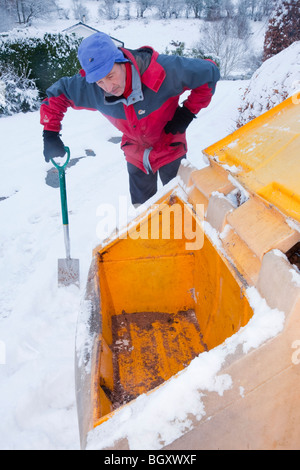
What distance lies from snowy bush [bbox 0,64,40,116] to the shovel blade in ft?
24.7

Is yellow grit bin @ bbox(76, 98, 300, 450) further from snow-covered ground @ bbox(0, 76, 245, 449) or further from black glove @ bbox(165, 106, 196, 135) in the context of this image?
black glove @ bbox(165, 106, 196, 135)

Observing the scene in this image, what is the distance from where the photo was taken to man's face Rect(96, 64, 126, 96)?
1.98m

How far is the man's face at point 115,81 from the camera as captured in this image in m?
1.98

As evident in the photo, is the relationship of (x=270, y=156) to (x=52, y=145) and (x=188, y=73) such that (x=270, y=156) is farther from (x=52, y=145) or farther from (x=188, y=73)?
(x=52, y=145)

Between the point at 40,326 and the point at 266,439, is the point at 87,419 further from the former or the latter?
the point at 40,326

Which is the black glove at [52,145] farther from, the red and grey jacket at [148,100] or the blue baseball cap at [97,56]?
the blue baseball cap at [97,56]

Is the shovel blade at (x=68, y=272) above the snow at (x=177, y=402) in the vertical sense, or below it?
below

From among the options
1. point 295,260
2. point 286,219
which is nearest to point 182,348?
point 295,260

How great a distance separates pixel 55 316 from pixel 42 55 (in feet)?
32.8

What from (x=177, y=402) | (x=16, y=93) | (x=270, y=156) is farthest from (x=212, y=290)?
(x=16, y=93)

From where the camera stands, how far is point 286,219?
46.1 inches

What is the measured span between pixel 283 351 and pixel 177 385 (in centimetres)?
34

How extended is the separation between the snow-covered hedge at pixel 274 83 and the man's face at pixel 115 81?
274cm

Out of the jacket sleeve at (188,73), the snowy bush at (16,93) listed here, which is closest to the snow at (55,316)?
the jacket sleeve at (188,73)
